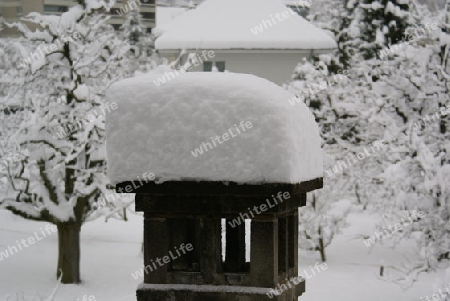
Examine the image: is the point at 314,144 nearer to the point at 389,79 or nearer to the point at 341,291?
the point at 341,291

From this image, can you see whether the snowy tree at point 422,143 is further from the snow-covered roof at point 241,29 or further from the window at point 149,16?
the window at point 149,16

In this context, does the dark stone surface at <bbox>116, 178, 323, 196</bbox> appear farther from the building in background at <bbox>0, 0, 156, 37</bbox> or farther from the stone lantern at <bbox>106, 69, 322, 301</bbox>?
the building in background at <bbox>0, 0, 156, 37</bbox>

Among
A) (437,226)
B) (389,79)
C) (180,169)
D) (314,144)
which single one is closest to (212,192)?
(180,169)

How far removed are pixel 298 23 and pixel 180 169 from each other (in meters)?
32.6

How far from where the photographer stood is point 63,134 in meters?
18.9

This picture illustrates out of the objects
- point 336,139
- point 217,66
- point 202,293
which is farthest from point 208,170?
point 217,66

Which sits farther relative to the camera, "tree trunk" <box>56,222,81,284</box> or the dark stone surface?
"tree trunk" <box>56,222,81,284</box>

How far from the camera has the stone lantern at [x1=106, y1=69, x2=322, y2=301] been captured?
2.58 m

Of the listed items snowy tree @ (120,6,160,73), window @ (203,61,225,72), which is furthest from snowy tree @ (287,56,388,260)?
snowy tree @ (120,6,160,73)

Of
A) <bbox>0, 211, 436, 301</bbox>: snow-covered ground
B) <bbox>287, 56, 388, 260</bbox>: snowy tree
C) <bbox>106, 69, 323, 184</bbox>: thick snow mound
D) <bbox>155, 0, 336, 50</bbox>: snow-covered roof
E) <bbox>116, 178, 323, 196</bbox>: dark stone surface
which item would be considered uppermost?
<bbox>106, 69, 323, 184</bbox>: thick snow mound

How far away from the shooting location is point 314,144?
2986 mm

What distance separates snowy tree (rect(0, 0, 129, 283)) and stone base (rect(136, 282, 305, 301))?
15485 millimetres

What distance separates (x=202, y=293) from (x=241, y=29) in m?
31.4

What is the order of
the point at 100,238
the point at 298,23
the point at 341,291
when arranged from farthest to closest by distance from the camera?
the point at 298,23, the point at 100,238, the point at 341,291
